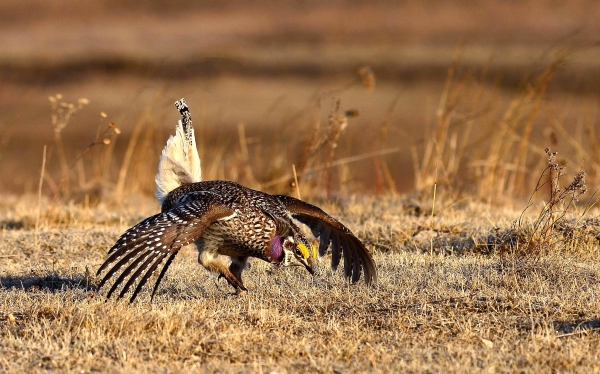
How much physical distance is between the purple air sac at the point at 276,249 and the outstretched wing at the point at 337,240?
0.49 m

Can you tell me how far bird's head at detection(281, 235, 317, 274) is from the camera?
6211 millimetres

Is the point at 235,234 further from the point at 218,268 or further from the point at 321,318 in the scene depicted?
the point at 321,318

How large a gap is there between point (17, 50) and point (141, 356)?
29718 mm

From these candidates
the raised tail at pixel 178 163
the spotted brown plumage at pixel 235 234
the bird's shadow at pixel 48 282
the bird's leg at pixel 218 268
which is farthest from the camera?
the raised tail at pixel 178 163

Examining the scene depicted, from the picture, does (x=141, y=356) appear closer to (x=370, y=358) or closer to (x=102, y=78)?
(x=370, y=358)

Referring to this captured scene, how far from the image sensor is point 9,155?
18.4 metres

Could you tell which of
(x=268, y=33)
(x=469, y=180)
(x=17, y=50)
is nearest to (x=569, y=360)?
(x=469, y=180)

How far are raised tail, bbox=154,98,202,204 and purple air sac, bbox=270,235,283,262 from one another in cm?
143

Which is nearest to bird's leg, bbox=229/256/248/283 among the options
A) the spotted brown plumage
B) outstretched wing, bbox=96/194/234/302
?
the spotted brown plumage

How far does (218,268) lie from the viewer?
6.27 m

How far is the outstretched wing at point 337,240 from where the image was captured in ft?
20.6

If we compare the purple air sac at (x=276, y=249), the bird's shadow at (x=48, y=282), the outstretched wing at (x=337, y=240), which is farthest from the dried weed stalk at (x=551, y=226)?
the bird's shadow at (x=48, y=282)

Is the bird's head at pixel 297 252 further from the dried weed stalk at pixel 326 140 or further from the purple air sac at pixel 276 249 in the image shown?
the dried weed stalk at pixel 326 140

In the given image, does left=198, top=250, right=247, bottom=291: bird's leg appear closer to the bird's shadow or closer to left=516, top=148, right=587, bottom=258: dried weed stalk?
the bird's shadow
